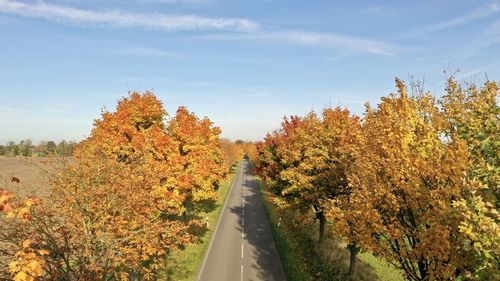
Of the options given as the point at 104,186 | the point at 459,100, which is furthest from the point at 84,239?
the point at 459,100

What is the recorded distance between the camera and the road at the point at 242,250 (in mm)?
25906

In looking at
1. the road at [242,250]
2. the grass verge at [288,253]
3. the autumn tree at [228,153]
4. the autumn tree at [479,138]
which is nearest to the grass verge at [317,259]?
the grass verge at [288,253]

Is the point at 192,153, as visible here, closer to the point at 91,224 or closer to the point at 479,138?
the point at 91,224

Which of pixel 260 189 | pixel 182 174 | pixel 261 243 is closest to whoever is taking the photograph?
pixel 182 174

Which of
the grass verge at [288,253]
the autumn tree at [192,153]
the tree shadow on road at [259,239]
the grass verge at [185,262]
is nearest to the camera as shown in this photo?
the grass verge at [185,262]

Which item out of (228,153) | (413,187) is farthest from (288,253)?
(228,153)

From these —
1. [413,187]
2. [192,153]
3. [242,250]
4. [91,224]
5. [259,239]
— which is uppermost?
[192,153]

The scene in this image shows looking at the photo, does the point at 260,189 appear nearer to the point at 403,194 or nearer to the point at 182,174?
the point at 182,174

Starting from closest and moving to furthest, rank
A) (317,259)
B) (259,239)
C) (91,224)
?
1. (91,224)
2. (317,259)
3. (259,239)

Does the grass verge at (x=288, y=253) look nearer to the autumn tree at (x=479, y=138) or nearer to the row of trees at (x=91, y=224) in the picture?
the row of trees at (x=91, y=224)

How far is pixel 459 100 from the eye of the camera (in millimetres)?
13125

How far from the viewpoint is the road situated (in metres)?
25.9

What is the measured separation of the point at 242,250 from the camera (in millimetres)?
31188

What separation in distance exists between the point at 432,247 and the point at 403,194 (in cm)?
245
